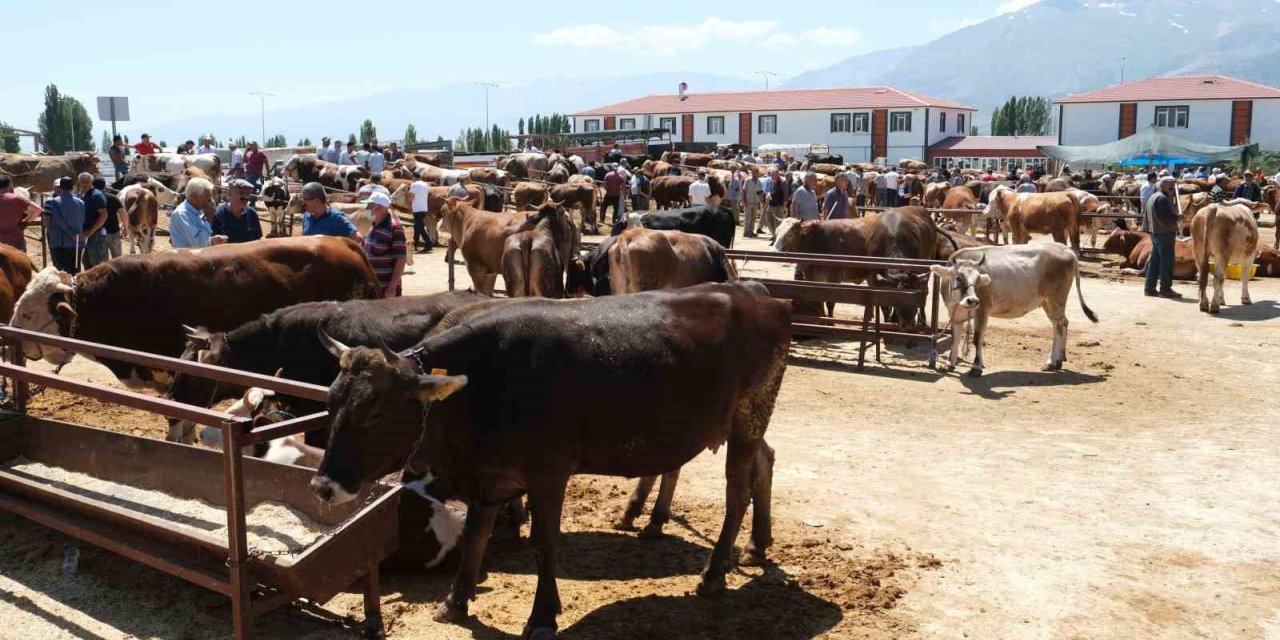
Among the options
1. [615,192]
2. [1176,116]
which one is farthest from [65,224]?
[1176,116]

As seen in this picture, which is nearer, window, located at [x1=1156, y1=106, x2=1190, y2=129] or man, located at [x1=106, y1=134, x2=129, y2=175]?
man, located at [x1=106, y1=134, x2=129, y2=175]

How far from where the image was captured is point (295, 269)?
8.79 meters

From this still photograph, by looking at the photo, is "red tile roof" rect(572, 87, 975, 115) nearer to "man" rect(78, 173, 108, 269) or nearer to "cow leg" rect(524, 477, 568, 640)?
"man" rect(78, 173, 108, 269)

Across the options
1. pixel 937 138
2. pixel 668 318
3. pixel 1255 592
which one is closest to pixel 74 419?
pixel 668 318

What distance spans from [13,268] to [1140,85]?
7785 cm

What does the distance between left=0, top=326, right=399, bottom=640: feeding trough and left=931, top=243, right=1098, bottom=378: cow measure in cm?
813

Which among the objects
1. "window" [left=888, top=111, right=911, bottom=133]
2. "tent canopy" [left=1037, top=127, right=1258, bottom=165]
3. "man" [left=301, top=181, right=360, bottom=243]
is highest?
"window" [left=888, top=111, right=911, bottom=133]

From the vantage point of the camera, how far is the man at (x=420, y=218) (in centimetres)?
2284

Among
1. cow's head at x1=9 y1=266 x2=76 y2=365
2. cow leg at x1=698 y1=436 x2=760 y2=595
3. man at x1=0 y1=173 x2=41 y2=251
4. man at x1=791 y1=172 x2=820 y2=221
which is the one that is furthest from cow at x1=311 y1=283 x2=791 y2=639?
man at x1=791 y1=172 x2=820 y2=221

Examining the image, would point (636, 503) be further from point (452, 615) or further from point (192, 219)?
point (192, 219)

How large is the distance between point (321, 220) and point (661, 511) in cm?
503

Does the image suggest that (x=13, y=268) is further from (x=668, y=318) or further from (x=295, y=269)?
(x=668, y=318)

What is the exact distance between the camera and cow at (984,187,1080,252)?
72.7 feet

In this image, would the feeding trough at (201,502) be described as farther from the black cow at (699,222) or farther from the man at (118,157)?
the man at (118,157)
